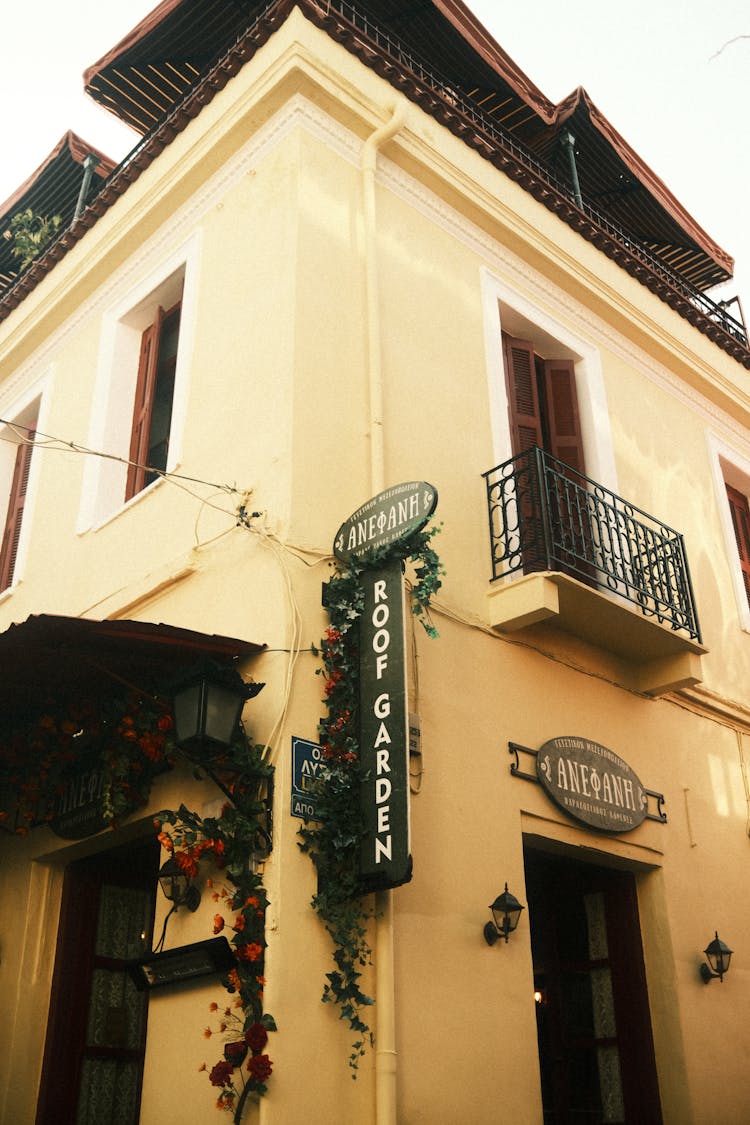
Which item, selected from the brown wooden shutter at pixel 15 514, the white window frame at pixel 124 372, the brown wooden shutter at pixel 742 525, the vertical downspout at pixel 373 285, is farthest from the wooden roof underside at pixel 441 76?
the brown wooden shutter at pixel 15 514

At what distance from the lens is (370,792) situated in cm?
584

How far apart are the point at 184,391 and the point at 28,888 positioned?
3.60 metres

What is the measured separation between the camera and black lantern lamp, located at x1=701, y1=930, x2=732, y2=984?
7.75 metres

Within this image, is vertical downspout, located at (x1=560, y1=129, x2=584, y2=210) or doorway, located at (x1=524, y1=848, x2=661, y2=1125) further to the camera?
vertical downspout, located at (x1=560, y1=129, x2=584, y2=210)

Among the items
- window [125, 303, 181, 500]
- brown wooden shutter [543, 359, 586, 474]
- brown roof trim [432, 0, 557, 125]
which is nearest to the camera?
window [125, 303, 181, 500]

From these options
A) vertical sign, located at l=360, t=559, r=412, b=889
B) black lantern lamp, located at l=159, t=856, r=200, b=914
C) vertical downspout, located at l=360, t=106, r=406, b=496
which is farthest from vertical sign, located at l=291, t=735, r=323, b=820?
vertical downspout, located at l=360, t=106, r=406, b=496

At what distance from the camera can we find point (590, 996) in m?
7.97

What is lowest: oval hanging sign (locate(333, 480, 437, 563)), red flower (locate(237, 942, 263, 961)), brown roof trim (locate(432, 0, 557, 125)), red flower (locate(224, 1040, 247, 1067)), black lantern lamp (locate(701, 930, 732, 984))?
red flower (locate(224, 1040, 247, 1067))

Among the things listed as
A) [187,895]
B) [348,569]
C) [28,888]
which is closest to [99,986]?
[28,888]

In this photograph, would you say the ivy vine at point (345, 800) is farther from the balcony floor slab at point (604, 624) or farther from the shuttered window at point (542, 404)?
the shuttered window at point (542, 404)

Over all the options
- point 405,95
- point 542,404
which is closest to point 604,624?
point 542,404

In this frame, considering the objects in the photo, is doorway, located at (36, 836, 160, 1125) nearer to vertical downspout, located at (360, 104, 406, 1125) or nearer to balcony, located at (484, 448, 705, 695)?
vertical downspout, located at (360, 104, 406, 1125)

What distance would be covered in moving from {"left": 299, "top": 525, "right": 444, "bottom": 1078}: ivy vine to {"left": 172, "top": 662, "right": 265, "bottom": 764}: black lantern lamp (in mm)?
554

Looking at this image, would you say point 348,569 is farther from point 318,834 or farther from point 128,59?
point 128,59
